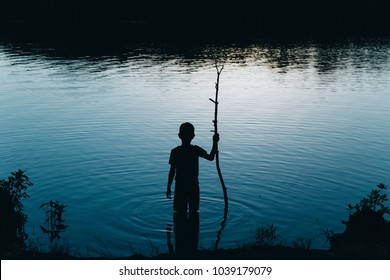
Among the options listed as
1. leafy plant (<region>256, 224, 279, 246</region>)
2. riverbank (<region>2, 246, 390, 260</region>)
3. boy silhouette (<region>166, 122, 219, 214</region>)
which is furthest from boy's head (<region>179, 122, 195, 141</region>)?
leafy plant (<region>256, 224, 279, 246</region>)

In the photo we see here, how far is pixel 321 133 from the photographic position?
26797 mm

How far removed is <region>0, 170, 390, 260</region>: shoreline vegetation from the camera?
33.8 feet

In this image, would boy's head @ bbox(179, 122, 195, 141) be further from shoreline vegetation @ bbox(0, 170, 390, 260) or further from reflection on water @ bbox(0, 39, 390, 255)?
reflection on water @ bbox(0, 39, 390, 255)

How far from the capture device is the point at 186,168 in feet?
41.1

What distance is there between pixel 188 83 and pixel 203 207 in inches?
1228

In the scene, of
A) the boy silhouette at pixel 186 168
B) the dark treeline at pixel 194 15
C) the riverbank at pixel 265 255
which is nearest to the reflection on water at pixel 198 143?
the boy silhouette at pixel 186 168

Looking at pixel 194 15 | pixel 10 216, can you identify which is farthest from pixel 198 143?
pixel 194 15

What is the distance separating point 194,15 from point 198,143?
5215 inches

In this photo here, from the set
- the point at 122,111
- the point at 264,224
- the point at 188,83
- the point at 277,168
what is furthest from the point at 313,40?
the point at 264,224

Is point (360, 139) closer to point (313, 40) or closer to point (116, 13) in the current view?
point (313, 40)

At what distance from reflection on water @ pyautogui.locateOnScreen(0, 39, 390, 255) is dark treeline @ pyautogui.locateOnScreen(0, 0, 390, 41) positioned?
76104 millimetres

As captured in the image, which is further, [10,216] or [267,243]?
[10,216]

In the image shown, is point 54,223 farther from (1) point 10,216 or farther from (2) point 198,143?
(2) point 198,143

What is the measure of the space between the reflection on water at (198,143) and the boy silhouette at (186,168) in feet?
3.88
